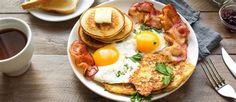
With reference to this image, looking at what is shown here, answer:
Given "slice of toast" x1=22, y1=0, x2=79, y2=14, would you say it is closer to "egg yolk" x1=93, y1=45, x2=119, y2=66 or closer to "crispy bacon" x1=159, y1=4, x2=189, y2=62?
"egg yolk" x1=93, y1=45, x2=119, y2=66

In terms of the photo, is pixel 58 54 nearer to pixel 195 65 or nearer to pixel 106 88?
pixel 106 88

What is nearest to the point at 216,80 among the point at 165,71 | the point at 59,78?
the point at 165,71

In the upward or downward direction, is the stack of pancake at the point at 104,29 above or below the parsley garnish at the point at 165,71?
above

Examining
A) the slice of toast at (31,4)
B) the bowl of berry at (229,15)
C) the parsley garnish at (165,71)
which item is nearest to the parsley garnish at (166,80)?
the parsley garnish at (165,71)

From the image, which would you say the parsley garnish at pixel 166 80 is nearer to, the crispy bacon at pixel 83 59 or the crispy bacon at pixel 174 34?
the crispy bacon at pixel 174 34

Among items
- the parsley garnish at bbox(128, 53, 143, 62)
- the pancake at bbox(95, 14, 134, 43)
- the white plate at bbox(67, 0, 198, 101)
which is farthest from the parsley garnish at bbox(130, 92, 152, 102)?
the pancake at bbox(95, 14, 134, 43)

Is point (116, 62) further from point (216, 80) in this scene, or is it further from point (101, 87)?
point (216, 80)
